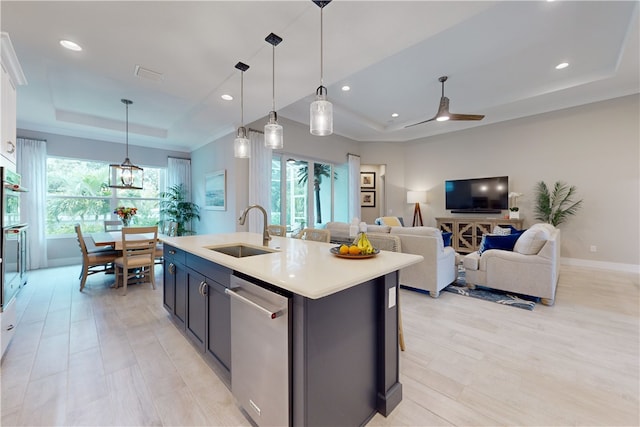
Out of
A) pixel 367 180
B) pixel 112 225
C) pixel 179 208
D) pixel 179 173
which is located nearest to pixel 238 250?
pixel 112 225

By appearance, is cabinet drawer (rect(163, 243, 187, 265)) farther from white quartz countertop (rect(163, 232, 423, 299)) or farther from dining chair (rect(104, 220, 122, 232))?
dining chair (rect(104, 220, 122, 232))

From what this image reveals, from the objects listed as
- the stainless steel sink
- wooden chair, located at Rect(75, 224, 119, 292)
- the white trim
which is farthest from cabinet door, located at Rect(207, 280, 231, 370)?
wooden chair, located at Rect(75, 224, 119, 292)

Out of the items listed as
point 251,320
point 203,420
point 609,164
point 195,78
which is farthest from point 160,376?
point 609,164

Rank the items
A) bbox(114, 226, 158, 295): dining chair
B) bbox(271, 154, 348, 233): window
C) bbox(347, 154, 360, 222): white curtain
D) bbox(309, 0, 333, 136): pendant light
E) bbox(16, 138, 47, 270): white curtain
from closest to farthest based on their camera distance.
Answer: bbox(309, 0, 333, 136): pendant light, bbox(114, 226, 158, 295): dining chair, bbox(16, 138, 47, 270): white curtain, bbox(271, 154, 348, 233): window, bbox(347, 154, 360, 222): white curtain

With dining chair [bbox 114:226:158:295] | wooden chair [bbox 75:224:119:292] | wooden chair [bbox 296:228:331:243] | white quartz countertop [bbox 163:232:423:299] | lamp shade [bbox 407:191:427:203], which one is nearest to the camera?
white quartz countertop [bbox 163:232:423:299]

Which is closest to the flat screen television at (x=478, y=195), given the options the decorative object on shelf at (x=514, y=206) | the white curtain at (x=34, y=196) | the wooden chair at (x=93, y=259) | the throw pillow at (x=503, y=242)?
the decorative object on shelf at (x=514, y=206)

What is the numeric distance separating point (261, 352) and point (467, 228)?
602cm

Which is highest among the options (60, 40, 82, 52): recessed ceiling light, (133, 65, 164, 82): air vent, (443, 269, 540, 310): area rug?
(133, 65, 164, 82): air vent

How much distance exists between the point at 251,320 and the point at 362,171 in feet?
22.1

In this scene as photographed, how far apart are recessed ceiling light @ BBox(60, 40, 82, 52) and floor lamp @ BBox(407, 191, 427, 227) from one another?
6599 mm

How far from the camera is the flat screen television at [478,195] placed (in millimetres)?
5758

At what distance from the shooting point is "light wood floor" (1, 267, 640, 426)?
152cm

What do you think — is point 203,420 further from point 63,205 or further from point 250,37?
point 63,205

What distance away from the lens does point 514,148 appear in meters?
5.74
